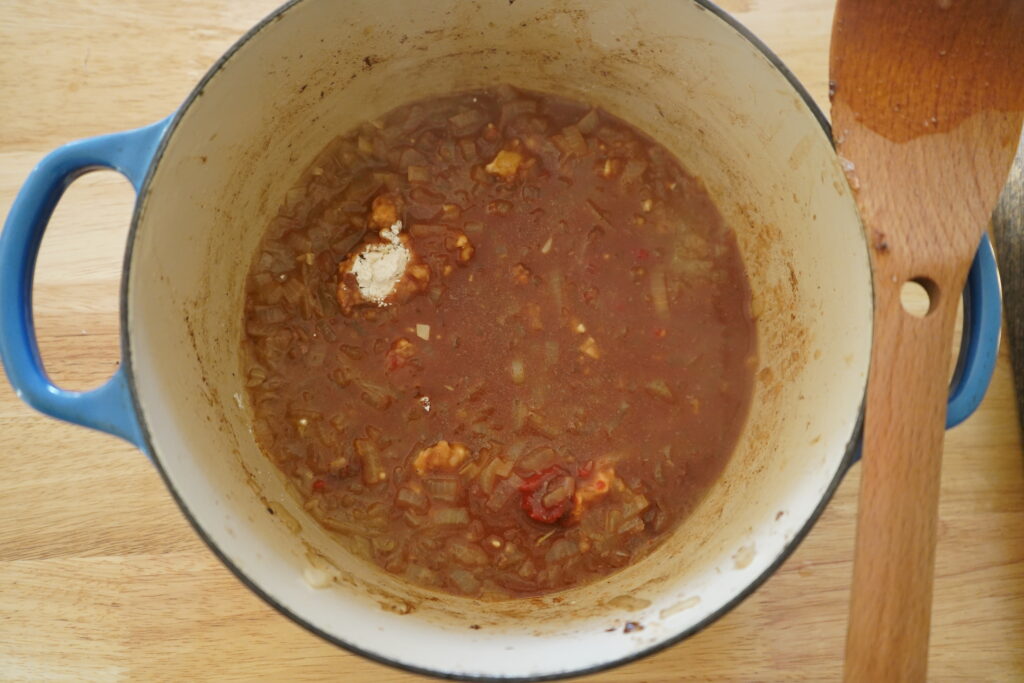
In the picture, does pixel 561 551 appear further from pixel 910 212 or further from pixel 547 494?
pixel 910 212

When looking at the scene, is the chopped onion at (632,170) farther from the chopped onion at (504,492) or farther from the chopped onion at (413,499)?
the chopped onion at (413,499)

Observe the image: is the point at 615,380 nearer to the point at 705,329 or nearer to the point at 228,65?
the point at 705,329

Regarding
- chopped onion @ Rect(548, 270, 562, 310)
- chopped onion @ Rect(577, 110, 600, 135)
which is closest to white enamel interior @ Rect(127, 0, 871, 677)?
chopped onion @ Rect(577, 110, 600, 135)

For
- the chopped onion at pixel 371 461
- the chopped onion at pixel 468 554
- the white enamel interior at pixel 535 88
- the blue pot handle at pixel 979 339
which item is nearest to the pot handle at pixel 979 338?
the blue pot handle at pixel 979 339

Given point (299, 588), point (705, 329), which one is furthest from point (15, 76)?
point (705, 329)

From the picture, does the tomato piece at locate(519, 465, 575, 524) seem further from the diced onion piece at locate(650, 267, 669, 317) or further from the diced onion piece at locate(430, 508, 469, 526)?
the diced onion piece at locate(650, 267, 669, 317)

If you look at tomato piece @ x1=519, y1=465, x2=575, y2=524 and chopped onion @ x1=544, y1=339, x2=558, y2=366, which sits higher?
chopped onion @ x1=544, y1=339, x2=558, y2=366
